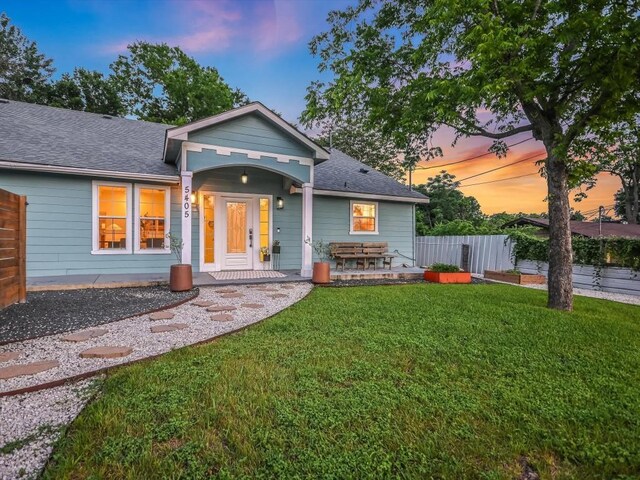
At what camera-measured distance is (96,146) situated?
8227 mm

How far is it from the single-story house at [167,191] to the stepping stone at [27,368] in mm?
3774

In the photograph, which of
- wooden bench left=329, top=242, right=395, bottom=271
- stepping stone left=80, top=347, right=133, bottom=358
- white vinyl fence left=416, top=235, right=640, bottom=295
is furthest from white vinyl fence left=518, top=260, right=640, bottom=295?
stepping stone left=80, top=347, right=133, bottom=358

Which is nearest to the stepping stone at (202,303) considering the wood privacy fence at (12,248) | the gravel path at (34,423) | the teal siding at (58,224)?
the wood privacy fence at (12,248)

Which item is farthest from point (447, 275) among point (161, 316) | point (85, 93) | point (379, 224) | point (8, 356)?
point (85, 93)

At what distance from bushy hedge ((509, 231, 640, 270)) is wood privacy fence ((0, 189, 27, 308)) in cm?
1207

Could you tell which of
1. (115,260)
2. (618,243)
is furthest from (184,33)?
(618,243)

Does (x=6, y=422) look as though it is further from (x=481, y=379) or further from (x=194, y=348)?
(x=481, y=379)

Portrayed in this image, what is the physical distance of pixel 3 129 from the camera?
25.4ft

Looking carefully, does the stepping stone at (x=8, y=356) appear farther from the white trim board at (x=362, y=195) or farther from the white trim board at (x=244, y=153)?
the white trim board at (x=362, y=195)

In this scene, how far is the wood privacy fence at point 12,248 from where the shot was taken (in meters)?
4.24

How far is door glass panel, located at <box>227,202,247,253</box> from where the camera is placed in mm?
8883

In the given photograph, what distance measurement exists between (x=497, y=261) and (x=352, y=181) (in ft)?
18.5

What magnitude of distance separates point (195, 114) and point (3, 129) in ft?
37.9

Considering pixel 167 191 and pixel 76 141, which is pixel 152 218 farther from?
pixel 76 141
